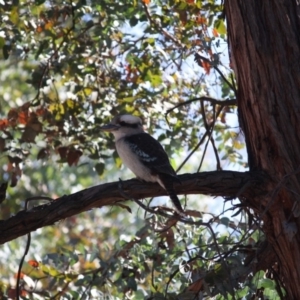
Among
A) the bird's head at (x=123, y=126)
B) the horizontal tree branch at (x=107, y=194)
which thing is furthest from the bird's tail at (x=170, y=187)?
the bird's head at (x=123, y=126)

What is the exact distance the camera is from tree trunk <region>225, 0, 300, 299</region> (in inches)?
140

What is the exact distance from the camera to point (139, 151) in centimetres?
506

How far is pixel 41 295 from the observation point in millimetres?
5230

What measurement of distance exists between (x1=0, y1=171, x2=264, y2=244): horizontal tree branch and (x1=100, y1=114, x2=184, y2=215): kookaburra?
0.67 meters

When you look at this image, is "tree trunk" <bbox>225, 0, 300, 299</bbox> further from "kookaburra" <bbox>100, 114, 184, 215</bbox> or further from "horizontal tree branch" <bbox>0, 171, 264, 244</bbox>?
"kookaburra" <bbox>100, 114, 184, 215</bbox>

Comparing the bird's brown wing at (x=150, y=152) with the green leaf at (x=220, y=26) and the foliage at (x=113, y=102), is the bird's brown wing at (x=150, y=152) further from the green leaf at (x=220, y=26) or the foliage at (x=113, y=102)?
the green leaf at (x=220, y=26)

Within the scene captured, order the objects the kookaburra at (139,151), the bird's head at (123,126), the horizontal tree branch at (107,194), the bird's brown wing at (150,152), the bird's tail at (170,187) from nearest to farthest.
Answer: the horizontal tree branch at (107,194) → the bird's tail at (170,187) → the kookaburra at (139,151) → the bird's brown wing at (150,152) → the bird's head at (123,126)

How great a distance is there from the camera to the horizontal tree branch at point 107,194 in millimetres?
3539

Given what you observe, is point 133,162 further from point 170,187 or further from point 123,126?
point 170,187

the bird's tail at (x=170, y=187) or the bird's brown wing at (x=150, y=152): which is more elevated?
the bird's brown wing at (x=150, y=152)

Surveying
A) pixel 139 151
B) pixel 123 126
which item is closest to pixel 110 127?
pixel 123 126

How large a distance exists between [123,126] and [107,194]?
1869 millimetres

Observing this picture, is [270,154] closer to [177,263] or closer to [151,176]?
[151,176]

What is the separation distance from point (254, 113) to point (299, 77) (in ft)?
0.82
